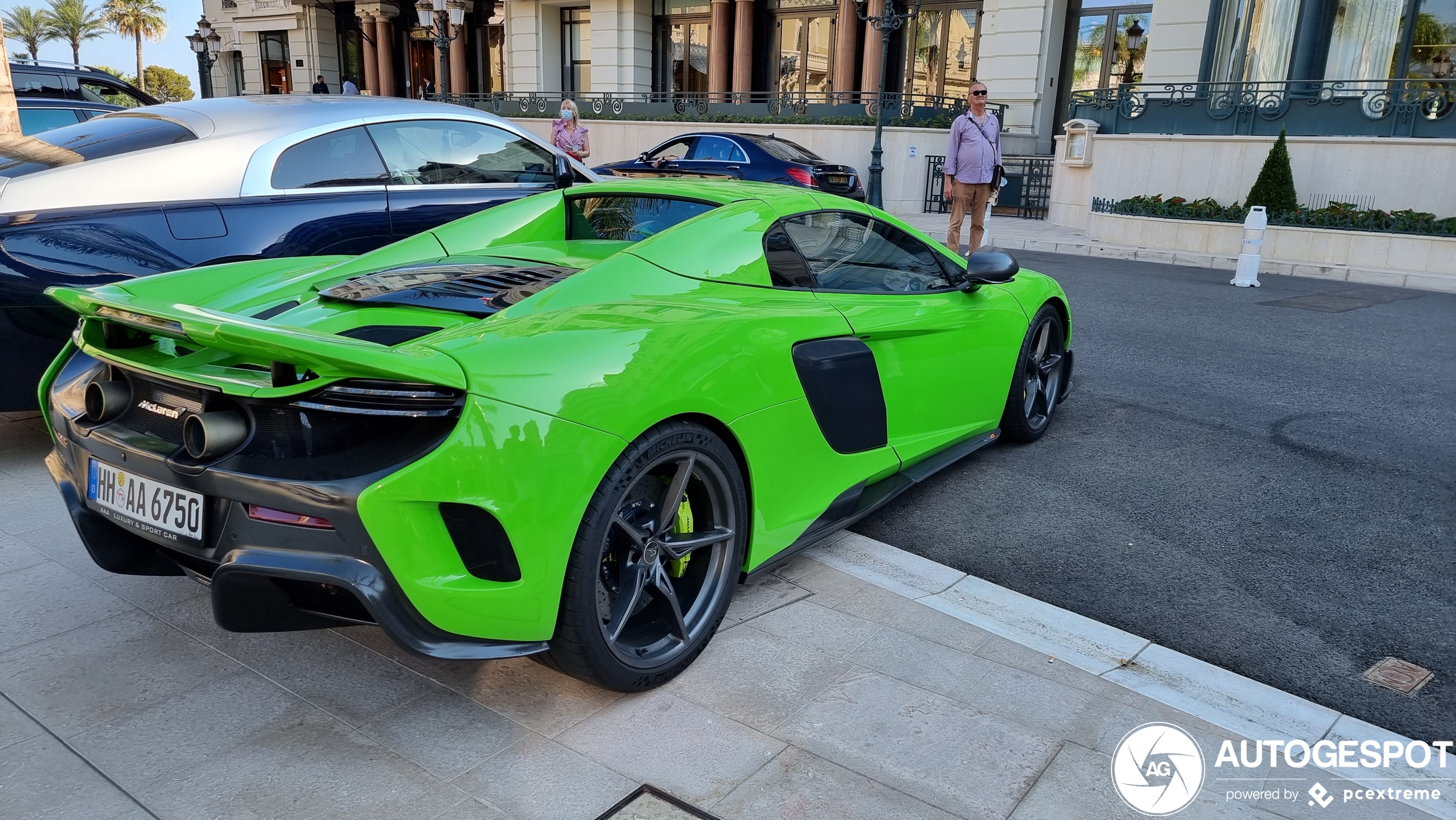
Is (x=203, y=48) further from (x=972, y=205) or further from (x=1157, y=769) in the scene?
(x=1157, y=769)

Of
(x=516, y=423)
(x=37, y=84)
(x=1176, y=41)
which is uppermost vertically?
(x=1176, y=41)

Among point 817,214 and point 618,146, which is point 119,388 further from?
point 618,146

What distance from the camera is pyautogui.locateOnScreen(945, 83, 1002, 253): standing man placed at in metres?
11.4

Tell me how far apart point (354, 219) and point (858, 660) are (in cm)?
372

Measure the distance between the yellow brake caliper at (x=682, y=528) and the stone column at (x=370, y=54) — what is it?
38.0 m

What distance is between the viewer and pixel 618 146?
25.7 metres

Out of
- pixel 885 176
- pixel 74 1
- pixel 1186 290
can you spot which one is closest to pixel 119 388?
pixel 1186 290

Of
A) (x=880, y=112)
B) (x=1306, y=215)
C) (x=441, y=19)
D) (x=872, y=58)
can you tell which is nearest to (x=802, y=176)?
(x=880, y=112)

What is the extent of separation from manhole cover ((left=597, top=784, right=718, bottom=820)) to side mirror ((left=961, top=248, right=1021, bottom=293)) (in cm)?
268

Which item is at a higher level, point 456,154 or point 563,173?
point 456,154

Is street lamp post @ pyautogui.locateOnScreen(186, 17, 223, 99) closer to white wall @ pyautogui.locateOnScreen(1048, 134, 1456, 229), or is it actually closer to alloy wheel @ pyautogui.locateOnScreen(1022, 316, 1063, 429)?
white wall @ pyautogui.locateOnScreen(1048, 134, 1456, 229)

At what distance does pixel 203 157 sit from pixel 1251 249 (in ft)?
36.0

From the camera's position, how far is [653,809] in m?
2.31

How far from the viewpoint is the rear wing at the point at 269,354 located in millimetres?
2182
